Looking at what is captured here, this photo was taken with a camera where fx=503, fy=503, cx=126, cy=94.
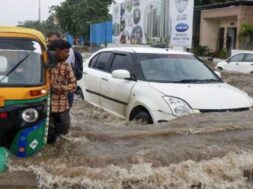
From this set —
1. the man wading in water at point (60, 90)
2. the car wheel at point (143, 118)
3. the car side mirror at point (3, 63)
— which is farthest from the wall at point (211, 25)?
the car side mirror at point (3, 63)

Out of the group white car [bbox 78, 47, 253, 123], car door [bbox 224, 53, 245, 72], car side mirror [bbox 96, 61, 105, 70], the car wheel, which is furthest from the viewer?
car door [bbox 224, 53, 245, 72]

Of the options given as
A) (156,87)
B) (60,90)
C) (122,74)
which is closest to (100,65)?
(122,74)

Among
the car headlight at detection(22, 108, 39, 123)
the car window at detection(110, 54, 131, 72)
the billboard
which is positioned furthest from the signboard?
the car headlight at detection(22, 108, 39, 123)

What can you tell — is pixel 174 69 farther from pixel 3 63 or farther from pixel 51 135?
pixel 3 63

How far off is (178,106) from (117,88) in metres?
1.66

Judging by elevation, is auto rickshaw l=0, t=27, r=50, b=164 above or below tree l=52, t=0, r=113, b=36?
below

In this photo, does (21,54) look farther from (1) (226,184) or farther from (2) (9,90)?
(1) (226,184)

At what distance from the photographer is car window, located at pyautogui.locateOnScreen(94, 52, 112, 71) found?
953 centimetres

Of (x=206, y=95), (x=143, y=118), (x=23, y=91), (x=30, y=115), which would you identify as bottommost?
(x=143, y=118)

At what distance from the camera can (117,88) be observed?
861 cm

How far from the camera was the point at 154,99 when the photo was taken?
7461 mm

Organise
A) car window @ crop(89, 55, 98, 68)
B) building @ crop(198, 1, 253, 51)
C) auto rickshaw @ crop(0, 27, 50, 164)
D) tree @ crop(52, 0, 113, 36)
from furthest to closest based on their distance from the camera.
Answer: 1. tree @ crop(52, 0, 113, 36)
2. building @ crop(198, 1, 253, 51)
3. car window @ crop(89, 55, 98, 68)
4. auto rickshaw @ crop(0, 27, 50, 164)

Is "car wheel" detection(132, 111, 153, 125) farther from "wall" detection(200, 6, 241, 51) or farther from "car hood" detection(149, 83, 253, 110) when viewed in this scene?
"wall" detection(200, 6, 241, 51)

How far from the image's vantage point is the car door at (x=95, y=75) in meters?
9.46
